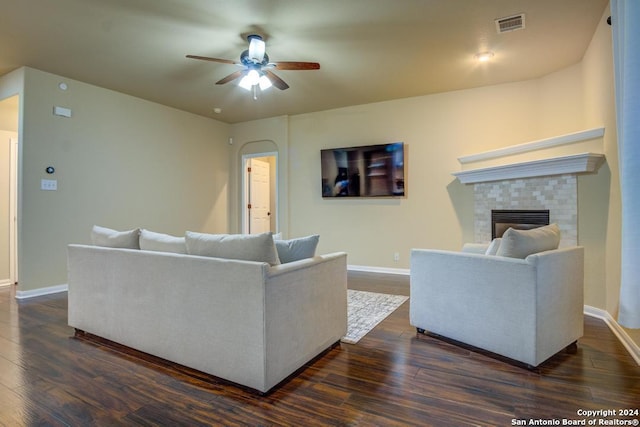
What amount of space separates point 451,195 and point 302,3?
323 cm

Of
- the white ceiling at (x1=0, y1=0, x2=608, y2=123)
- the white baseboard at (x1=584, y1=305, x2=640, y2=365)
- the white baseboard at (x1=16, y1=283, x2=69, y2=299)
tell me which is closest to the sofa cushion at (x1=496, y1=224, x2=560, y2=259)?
the white baseboard at (x1=584, y1=305, x2=640, y2=365)

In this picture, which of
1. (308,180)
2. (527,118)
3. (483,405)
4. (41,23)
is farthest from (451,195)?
(41,23)

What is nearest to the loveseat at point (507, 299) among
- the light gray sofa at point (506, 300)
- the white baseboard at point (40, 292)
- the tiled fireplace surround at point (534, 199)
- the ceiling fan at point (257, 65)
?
the light gray sofa at point (506, 300)

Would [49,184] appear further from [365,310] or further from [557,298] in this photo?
[557,298]

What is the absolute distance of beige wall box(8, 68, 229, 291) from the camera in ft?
13.1

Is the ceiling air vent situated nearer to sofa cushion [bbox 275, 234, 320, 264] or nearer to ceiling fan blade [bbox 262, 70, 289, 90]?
ceiling fan blade [bbox 262, 70, 289, 90]

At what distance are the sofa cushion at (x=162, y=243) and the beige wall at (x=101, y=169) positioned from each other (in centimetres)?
259

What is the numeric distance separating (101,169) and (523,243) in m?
5.07

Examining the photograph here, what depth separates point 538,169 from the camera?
11.5 ft

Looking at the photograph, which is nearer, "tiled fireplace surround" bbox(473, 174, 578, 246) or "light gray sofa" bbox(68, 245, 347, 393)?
"light gray sofa" bbox(68, 245, 347, 393)

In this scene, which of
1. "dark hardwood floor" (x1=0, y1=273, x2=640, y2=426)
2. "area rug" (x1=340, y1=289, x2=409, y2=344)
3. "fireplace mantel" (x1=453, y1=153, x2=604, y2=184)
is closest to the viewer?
"dark hardwood floor" (x1=0, y1=273, x2=640, y2=426)

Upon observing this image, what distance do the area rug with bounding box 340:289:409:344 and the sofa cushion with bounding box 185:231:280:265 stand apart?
1.12 m

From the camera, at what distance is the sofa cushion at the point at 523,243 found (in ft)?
7.18

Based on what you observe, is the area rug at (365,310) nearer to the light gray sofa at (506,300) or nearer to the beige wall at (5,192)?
the light gray sofa at (506,300)
